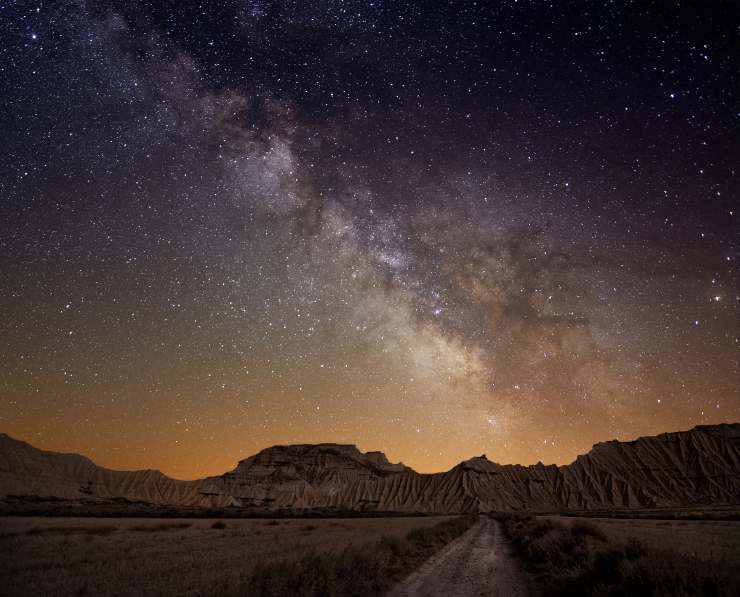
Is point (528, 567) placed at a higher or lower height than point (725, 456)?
lower

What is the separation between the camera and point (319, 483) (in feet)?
519

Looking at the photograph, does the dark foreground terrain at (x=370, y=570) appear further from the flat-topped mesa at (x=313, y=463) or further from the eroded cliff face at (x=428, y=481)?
the flat-topped mesa at (x=313, y=463)

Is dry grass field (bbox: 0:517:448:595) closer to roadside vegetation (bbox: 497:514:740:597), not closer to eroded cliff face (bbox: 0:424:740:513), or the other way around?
roadside vegetation (bbox: 497:514:740:597)

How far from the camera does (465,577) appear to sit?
1410 centimetres

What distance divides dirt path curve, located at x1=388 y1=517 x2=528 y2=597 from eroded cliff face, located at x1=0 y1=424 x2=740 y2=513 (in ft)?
368

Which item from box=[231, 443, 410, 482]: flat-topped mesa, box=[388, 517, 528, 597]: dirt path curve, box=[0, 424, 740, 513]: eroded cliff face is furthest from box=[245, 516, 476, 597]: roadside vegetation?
box=[231, 443, 410, 482]: flat-topped mesa

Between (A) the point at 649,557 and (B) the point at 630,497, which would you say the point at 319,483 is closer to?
(B) the point at 630,497

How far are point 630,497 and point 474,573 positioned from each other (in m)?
124

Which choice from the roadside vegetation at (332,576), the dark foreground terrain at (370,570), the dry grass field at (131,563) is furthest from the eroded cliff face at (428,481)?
the roadside vegetation at (332,576)

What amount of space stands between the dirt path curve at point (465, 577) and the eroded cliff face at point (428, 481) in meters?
112

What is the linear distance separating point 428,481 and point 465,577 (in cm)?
14659

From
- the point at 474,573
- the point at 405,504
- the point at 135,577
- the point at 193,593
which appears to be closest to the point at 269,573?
the point at 193,593

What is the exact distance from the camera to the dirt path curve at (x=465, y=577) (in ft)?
38.5

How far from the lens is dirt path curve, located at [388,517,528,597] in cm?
1173
